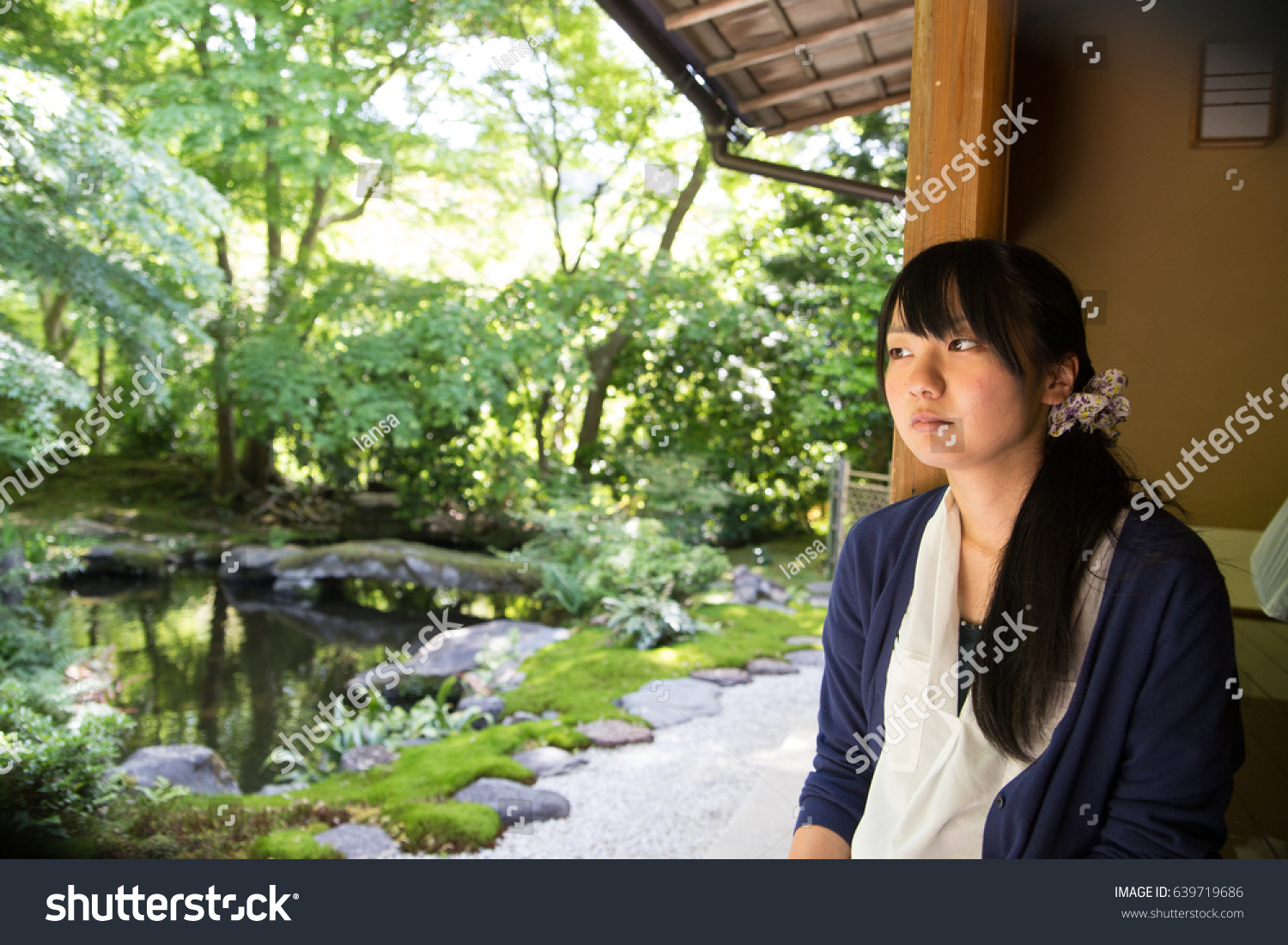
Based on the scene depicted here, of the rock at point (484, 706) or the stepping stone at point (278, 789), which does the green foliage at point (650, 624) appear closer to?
the rock at point (484, 706)

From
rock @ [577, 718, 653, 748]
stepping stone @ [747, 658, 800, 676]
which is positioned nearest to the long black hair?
rock @ [577, 718, 653, 748]

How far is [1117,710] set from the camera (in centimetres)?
92

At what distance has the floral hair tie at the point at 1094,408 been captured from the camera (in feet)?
3.29

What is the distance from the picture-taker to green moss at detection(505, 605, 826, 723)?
4168 mm

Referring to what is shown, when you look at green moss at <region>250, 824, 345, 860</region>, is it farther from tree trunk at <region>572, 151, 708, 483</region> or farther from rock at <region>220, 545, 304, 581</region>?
tree trunk at <region>572, 151, 708, 483</region>

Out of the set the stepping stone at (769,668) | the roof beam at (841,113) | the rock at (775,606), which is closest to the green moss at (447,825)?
the stepping stone at (769,668)

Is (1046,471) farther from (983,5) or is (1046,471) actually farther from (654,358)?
(654,358)

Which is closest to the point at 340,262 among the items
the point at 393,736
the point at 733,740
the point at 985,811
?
the point at 393,736

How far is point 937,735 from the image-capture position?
3.36ft

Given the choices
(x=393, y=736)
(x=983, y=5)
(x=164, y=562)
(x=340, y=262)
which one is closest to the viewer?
(x=983, y=5)

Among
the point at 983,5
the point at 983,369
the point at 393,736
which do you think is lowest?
the point at 393,736

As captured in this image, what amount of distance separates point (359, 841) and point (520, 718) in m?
1.25

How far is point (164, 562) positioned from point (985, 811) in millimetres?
7515

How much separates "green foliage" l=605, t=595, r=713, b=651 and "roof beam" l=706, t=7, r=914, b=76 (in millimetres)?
3219
